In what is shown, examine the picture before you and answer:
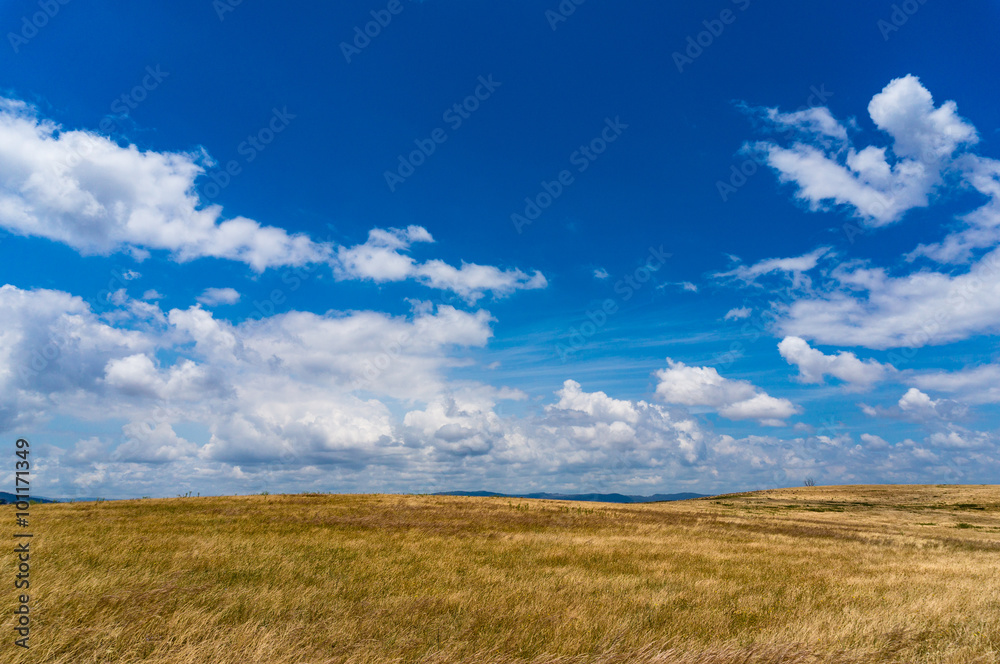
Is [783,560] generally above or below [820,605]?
below

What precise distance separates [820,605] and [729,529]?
74.8ft

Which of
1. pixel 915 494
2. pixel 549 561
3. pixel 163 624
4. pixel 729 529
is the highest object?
pixel 163 624

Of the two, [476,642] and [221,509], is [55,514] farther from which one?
[476,642]

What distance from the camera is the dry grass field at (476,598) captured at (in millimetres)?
6570

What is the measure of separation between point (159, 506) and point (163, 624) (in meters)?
31.0

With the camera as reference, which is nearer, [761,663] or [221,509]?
[761,663]

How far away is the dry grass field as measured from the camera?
6570 millimetres

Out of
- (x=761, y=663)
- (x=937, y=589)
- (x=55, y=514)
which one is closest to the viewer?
(x=761, y=663)

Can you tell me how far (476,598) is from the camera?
33.8 ft

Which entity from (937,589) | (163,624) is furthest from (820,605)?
(163,624)

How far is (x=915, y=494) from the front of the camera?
8538cm

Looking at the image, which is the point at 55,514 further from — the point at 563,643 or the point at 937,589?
the point at 937,589

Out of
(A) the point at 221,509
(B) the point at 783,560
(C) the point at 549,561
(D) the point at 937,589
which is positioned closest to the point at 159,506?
(A) the point at 221,509

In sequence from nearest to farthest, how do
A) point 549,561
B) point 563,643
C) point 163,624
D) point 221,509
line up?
point 163,624 → point 563,643 → point 549,561 → point 221,509
